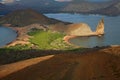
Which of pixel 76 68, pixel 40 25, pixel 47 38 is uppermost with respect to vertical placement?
pixel 76 68

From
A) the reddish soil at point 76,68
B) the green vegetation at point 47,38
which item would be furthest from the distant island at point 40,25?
the reddish soil at point 76,68

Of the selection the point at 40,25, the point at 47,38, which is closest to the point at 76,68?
the point at 47,38

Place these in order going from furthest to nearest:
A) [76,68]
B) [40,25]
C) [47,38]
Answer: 1. [40,25]
2. [47,38]
3. [76,68]

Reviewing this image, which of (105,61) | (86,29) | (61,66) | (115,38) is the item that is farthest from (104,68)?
(86,29)

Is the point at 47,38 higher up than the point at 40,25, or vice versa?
the point at 47,38

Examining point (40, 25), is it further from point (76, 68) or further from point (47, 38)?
point (76, 68)

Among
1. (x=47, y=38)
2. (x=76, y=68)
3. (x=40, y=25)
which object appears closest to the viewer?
(x=76, y=68)

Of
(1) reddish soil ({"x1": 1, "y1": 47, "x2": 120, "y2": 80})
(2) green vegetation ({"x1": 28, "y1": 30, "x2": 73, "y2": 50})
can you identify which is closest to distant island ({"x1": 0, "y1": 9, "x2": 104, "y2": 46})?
(2) green vegetation ({"x1": 28, "y1": 30, "x2": 73, "y2": 50})

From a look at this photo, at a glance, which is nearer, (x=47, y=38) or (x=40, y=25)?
(x=47, y=38)

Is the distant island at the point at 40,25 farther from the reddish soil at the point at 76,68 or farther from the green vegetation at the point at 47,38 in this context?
the reddish soil at the point at 76,68

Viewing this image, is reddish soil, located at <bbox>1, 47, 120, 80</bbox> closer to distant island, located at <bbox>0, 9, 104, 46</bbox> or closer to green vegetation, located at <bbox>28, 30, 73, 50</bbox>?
green vegetation, located at <bbox>28, 30, 73, 50</bbox>

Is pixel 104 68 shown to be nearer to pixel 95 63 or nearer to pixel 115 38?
pixel 95 63
